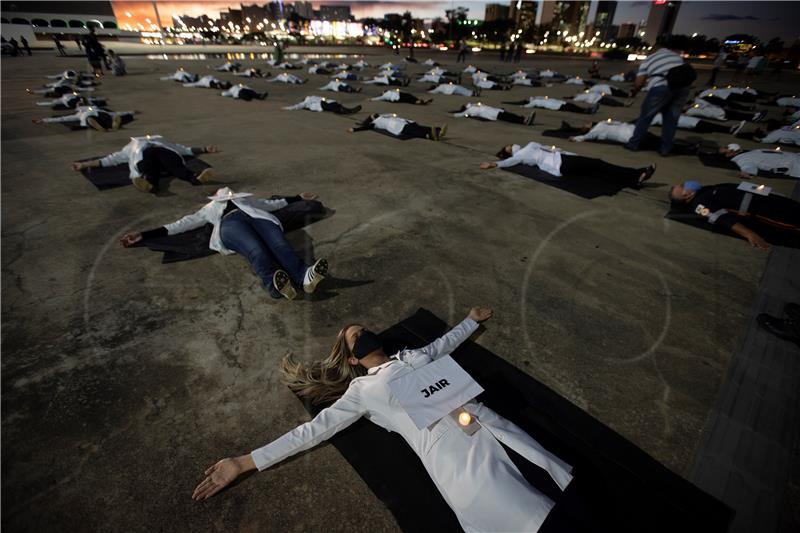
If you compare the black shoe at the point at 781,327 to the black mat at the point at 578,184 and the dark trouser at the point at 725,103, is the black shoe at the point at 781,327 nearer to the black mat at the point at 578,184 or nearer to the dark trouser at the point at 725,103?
the black mat at the point at 578,184

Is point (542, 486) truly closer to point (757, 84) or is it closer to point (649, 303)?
point (649, 303)

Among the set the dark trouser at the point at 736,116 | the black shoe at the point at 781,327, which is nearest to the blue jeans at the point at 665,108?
the black shoe at the point at 781,327

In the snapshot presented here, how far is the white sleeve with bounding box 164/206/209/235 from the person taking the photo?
4203 mm

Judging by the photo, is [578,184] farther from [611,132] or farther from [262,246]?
[262,246]

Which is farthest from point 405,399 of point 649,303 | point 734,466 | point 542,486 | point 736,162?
point 736,162

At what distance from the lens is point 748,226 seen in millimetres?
4867

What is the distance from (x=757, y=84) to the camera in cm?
2106

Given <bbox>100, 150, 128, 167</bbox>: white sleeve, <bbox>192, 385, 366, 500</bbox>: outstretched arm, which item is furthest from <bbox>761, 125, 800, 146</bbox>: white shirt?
<bbox>100, 150, 128, 167</bbox>: white sleeve

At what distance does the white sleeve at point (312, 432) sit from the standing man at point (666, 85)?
9.32 m

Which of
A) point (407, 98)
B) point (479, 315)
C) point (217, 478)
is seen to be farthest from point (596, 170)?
point (407, 98)

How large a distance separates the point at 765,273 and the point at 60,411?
23.7 feet

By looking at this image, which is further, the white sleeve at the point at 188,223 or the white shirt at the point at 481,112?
the white shirt at the point at 481,112

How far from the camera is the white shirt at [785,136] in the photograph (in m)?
9.12

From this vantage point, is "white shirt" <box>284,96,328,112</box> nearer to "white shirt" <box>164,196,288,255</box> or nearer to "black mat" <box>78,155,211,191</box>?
"black mat" <box>78,155,211,191</box>
